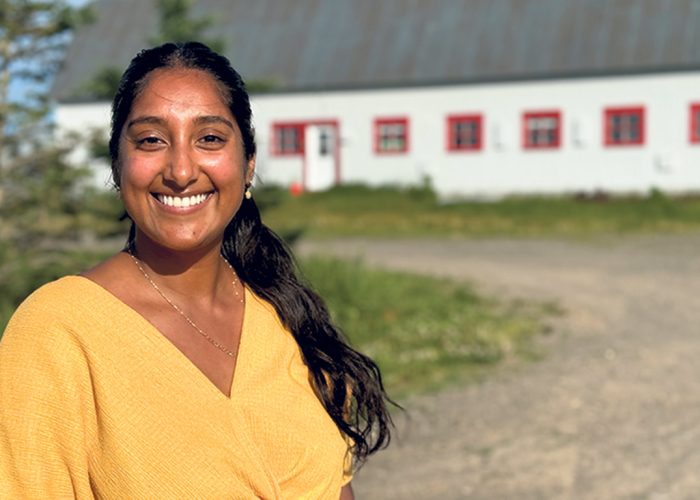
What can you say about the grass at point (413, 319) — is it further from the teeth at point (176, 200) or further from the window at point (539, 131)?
the window at point (539, 131)

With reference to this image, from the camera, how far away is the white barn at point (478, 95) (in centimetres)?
3064

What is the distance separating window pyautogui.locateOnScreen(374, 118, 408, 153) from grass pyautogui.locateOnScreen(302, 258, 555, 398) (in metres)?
17.7

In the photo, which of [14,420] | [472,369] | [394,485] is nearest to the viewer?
[14,420]

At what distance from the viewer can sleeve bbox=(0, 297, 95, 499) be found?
2.50 meters

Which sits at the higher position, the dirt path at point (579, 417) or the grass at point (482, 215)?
the dirt path at point (579, 417)

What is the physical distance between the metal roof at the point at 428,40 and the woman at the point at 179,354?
2715cm

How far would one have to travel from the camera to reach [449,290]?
47.8ft

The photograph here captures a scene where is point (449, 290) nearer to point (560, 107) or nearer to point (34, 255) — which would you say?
point (34, 255)

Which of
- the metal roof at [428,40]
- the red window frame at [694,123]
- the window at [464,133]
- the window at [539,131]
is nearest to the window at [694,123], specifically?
the red window frame at [694,123]

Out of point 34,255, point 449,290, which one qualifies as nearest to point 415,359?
point 34,255

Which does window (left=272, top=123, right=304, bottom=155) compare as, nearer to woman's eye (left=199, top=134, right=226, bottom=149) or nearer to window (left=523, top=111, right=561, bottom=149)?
window (left=523, top=111, right=561, bottom=149)

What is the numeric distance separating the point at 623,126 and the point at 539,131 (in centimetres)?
201

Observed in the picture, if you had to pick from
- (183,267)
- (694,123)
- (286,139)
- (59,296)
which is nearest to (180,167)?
(183,267)

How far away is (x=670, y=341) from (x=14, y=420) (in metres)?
9.42
